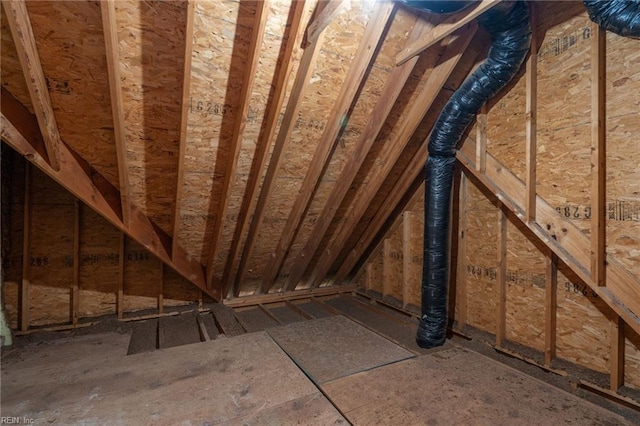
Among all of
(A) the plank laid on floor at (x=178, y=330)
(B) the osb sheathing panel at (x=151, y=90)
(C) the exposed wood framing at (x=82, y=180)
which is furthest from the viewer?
(A) the plank laid on floor at (x=178, y=330)

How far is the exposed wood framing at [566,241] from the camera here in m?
1.87

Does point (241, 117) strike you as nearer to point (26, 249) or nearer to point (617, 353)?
point (26, 249)

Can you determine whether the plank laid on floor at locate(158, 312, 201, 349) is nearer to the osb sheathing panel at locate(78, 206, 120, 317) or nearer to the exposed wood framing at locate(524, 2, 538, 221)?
the osb sheathing panel at locate(78, 206, 120, 317)

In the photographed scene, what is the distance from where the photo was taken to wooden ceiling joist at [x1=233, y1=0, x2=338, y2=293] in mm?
1945

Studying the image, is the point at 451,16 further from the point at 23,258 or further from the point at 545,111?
the point at 23,258

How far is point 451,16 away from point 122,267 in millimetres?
4247

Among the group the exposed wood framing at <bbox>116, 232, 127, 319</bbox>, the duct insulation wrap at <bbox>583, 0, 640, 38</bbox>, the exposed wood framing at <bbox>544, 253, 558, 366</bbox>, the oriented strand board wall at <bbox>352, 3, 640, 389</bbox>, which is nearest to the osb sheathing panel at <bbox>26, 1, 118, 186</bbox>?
the exposed wood framing at <bbox>116, 232, 127, 319</bbox>

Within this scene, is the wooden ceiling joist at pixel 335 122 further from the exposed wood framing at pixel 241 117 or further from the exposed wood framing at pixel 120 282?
the exposed wood framing at pixel 120 282

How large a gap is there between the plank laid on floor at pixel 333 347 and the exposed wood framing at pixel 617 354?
4.58 feet

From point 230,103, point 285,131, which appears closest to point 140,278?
point 230,103

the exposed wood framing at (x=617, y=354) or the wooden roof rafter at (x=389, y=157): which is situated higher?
the wooden roof rafter at (x=389, y=157)

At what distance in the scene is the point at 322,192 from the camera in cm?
312

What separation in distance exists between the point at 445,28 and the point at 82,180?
303cm

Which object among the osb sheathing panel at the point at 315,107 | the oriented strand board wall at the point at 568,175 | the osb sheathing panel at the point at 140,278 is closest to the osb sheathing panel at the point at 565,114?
the oriented strand board wall at the point at 568,175
